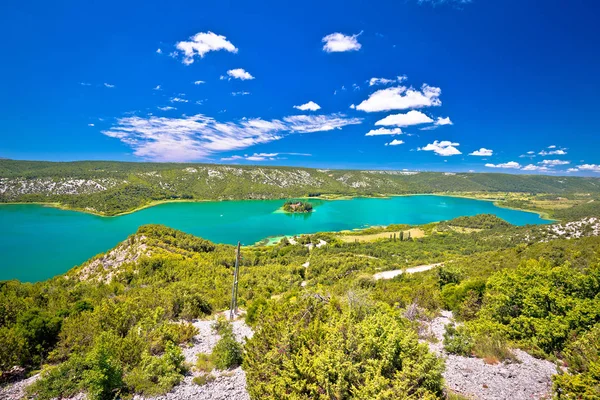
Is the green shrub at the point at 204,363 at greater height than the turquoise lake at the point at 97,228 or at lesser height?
greater

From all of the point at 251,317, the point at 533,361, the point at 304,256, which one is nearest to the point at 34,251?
the point at 304,256

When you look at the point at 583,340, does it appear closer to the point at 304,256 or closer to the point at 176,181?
the point at 304,256

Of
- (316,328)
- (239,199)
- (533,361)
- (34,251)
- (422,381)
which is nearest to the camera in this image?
(422,381)

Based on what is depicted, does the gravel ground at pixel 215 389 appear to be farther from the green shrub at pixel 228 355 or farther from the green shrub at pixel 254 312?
the green shrub at pixel 254 312

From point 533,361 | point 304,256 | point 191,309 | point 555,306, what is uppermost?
point 555,306

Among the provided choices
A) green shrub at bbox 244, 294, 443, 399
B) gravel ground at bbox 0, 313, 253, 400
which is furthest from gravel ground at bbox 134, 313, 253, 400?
green shrub at bbox 244, 294, 443, 399

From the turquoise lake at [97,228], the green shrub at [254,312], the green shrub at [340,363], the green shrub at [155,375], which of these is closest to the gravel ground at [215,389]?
the green shrub at [155,375]

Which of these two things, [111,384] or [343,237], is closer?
[111,384]

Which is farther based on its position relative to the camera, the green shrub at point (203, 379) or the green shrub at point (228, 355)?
the green shrub at point (228, 355)
